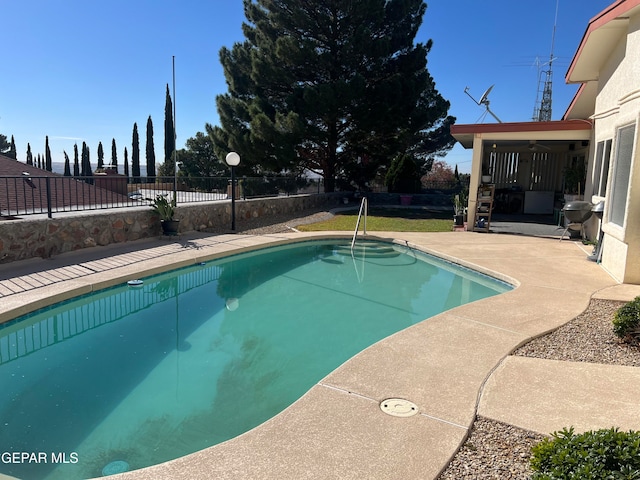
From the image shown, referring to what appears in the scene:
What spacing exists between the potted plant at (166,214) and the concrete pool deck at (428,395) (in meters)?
4.10

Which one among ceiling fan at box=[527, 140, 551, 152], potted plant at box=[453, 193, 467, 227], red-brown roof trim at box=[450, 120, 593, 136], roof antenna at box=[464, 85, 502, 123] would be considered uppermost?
roof antenna at box=[464, 85, 502, 123]

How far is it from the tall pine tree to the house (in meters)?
6.73

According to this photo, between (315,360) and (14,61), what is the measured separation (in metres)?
23.8

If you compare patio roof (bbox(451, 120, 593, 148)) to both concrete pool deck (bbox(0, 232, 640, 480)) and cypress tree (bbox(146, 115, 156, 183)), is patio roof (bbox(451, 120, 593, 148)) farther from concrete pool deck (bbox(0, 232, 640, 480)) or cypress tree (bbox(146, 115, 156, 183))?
cypress tree (bbox(146, 115, 156, 183))

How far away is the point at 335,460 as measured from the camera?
2.46 m

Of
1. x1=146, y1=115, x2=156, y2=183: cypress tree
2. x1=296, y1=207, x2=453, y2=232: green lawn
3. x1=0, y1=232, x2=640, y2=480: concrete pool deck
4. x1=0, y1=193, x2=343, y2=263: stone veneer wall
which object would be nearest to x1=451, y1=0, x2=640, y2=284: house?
x1=0, y1=232, x2=640, y2=480: concrete pool deck

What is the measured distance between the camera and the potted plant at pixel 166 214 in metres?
10.5

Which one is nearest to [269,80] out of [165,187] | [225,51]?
[225,51]

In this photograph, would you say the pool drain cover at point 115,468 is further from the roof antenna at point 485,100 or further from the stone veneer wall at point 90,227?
the roof antenna at point 485,100

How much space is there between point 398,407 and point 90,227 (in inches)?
325

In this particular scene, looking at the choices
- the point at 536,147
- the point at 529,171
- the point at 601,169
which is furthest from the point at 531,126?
the point at 529,171

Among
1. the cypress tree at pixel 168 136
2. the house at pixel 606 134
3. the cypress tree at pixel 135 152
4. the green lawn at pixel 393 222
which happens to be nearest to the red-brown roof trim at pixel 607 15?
the house at pixel 606 134

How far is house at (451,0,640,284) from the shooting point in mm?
6512

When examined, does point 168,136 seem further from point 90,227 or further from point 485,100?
point 90,227
